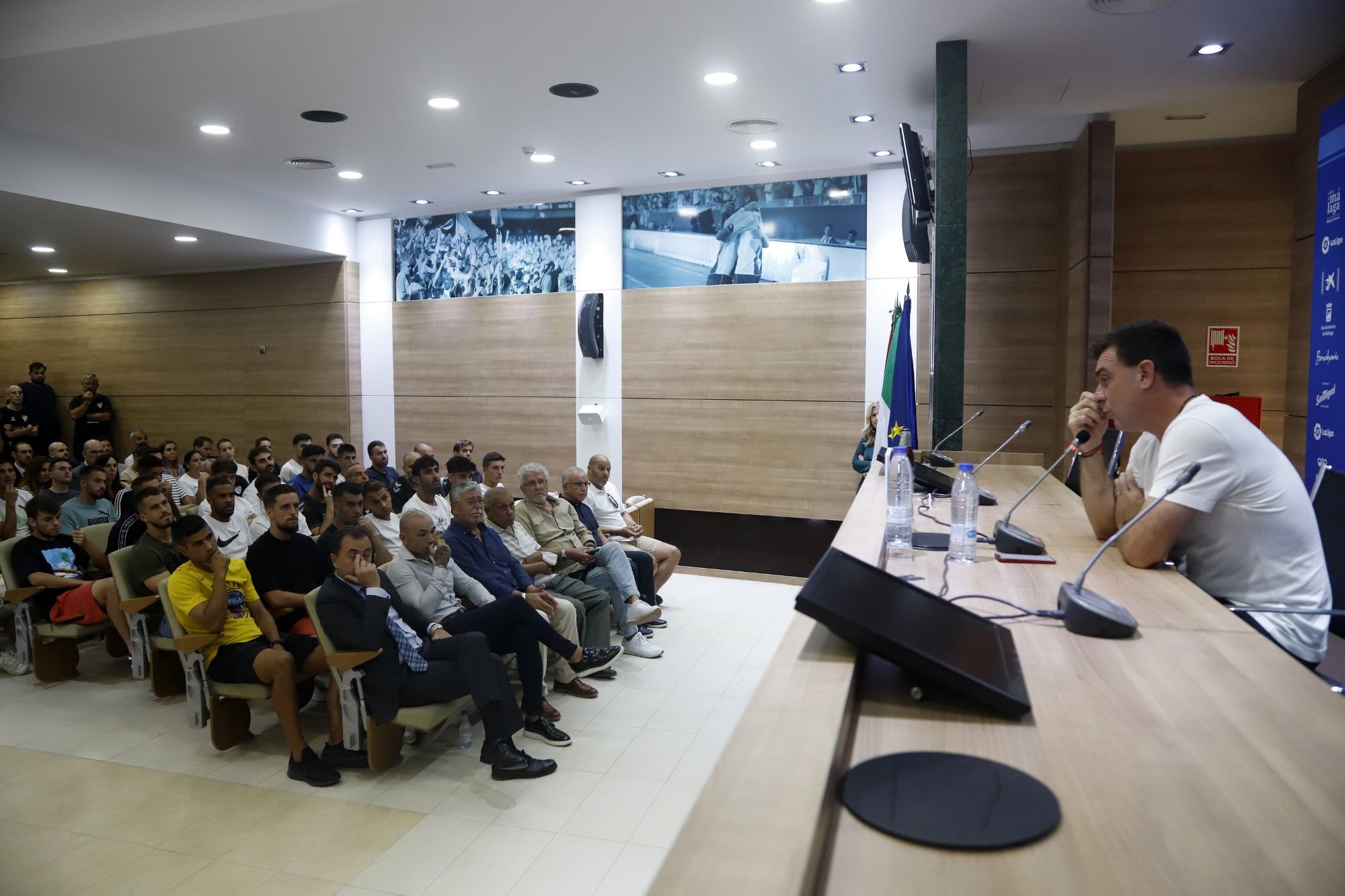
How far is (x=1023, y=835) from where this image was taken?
0.98 meters

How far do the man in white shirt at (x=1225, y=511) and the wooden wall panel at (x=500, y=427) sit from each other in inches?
237

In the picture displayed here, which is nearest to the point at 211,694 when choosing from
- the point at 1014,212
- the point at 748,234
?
the point at 748,234

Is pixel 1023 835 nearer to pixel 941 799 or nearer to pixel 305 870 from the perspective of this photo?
pixel 941 799

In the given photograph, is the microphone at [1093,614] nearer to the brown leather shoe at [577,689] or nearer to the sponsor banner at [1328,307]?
the brown leather shoe at [577,689]

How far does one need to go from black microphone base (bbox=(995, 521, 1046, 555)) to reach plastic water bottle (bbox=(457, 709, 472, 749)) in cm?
268

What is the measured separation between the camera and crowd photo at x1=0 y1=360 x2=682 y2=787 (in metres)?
3.59

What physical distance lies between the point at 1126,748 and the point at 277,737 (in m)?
3.93

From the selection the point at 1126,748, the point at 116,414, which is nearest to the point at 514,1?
the point at 1126,748

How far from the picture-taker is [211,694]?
3812 millimetres

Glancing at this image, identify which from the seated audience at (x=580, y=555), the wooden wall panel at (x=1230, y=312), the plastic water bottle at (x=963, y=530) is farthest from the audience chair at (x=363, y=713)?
the wooden wall panel at (x=1230, y=312)

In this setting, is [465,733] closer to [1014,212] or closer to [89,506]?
[89,506]

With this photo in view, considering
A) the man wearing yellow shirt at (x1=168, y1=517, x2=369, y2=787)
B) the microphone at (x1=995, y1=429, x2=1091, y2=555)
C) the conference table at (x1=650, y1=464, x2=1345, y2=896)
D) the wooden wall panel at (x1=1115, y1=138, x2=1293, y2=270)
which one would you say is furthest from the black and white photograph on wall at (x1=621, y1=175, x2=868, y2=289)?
the conference table at (x1=650, y1=464, x2=1345, y2=896)

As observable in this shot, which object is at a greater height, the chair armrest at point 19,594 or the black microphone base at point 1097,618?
the black microphone base at point 1097,618

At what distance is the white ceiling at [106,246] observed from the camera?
6941 mm
